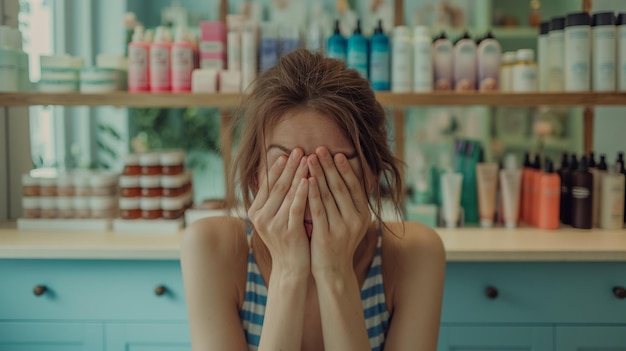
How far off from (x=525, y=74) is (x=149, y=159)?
1179 mm

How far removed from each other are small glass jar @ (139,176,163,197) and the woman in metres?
0.71

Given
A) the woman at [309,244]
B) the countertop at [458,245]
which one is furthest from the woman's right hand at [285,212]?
the countertop at [458,245]

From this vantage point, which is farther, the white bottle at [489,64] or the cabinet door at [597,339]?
the white bottle at [489,64]

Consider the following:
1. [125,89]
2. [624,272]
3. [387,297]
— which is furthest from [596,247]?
[125,89]

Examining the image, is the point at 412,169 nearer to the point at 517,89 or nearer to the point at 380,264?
the point at 517,89

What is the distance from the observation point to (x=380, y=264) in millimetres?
1141

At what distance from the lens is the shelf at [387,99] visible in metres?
1.76

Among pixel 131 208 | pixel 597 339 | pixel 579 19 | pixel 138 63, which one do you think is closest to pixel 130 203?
pixel 131 208

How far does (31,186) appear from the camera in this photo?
1.82m

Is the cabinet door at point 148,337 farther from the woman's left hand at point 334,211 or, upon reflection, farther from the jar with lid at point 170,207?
the woman's left hand at point 334,211

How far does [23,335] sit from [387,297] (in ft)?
3.24

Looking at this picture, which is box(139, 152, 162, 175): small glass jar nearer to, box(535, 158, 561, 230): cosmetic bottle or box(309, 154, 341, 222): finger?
box(309, 154, 341, 222): finger

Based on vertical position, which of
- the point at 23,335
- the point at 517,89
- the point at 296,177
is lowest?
the point at 23,335

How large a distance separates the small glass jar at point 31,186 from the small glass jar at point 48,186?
0.04 feet
